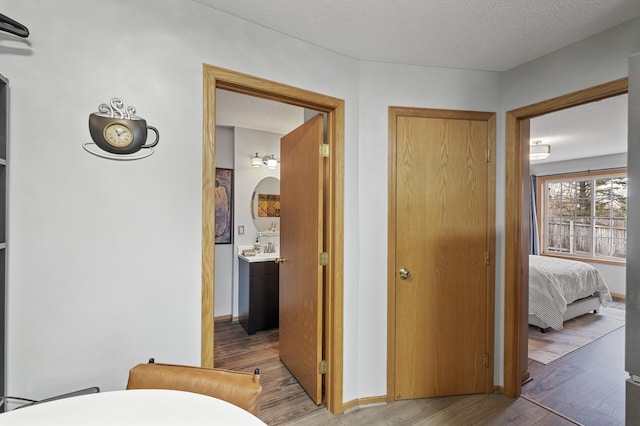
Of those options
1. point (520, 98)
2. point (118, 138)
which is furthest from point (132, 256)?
point (520, 98)

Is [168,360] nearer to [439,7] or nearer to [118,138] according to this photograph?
[118,138]

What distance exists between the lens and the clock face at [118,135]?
133 cm

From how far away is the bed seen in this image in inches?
142

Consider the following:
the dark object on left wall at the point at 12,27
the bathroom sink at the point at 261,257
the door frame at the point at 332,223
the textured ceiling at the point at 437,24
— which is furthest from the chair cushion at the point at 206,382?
the bathroom sink at the point at 261,257

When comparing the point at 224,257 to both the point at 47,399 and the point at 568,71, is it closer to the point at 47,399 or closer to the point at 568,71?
the point at 47,399

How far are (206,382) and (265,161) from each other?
326cm

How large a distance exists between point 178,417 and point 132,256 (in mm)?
867

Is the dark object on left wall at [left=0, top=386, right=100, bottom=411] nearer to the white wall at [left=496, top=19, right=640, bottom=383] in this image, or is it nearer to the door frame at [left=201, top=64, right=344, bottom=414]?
the door frame at [left=201, top=64, right=344, bottom=414]

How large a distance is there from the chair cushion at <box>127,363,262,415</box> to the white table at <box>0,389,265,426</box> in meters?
0.12

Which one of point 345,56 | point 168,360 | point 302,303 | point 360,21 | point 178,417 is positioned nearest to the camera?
point 178,417

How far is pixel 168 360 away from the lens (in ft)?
4.90

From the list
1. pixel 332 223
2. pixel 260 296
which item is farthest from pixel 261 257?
pixel 332 223

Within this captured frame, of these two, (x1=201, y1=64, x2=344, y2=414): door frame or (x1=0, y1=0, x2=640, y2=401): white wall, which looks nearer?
(x1=0, y1=0, x2=640, y2=401): white wall

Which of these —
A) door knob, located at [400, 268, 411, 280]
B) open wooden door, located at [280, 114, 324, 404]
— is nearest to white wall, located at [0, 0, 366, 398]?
open wooden door, located at [280, 114, 324, 404]
